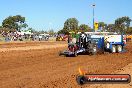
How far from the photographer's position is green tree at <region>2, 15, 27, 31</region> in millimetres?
125875

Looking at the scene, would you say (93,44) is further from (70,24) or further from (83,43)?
(70,24)

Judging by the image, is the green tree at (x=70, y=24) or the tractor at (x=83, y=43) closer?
the tractor at (x=83, y=43)

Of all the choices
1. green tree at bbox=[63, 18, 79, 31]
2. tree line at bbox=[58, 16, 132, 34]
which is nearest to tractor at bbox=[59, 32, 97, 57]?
tree line at bbox=[58, 16, 132, 34]

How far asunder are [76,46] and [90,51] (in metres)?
2.37

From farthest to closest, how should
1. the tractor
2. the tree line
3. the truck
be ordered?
the tree line < the tractor < the truck

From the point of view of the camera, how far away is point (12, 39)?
62375 mm

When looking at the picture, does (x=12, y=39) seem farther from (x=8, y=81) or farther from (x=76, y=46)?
(x=8, y=81)

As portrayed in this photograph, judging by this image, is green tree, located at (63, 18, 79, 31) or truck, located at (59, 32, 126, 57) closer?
truck, located at (59, 32, 126, 57)

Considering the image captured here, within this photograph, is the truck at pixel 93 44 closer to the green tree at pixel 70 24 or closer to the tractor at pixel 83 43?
the tractor at pixel 83 43

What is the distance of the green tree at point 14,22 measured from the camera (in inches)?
4956

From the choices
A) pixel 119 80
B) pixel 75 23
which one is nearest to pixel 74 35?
pixel 119 80

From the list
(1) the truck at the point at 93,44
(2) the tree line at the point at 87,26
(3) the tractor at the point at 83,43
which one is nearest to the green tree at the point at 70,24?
(2) the tree line at the point at 87,26

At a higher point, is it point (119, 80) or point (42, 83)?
point (119, 80)

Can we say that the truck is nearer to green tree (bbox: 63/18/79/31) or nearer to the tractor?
the tractor
